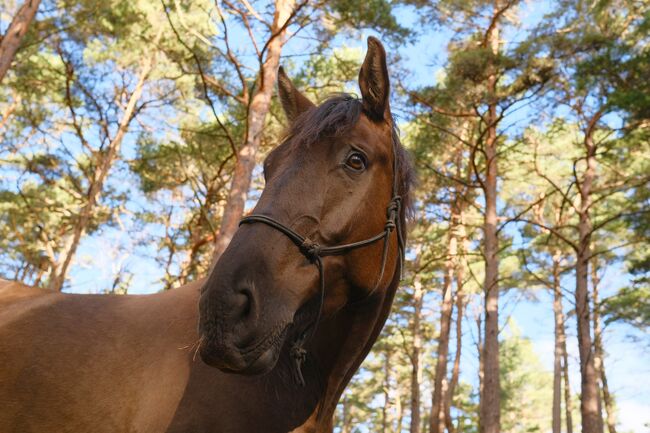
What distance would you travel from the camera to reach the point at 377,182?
2430mm

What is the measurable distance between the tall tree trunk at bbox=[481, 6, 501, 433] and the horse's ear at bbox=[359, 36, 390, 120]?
10.6 meters

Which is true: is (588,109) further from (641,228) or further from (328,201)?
(328,201)

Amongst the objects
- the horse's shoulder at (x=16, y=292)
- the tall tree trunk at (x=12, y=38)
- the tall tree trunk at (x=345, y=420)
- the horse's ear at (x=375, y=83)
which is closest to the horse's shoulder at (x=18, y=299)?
the horse's shoulder at (x=16, y=292)

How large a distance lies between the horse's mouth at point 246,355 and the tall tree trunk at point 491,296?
37.3ft

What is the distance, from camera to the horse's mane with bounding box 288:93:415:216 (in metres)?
2.34

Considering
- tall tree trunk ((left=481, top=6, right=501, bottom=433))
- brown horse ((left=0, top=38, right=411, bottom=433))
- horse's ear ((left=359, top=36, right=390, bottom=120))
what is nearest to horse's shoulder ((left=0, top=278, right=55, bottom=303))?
brown horse ((left=0, top=38, right=411, bottom=433))

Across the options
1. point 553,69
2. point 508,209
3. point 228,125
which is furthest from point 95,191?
point 508,209

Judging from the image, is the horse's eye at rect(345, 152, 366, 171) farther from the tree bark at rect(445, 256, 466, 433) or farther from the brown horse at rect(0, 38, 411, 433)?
the tree bark at rect(445, 256, 466, 433)

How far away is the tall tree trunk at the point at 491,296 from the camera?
38.9 ft

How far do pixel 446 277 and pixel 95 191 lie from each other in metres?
14.7

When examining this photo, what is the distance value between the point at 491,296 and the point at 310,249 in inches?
449

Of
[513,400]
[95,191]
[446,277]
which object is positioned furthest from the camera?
[513,400]

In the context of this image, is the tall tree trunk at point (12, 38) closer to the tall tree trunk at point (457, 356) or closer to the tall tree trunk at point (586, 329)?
the tall tree trunk at point (586, 329)

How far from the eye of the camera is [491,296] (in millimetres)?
12430
